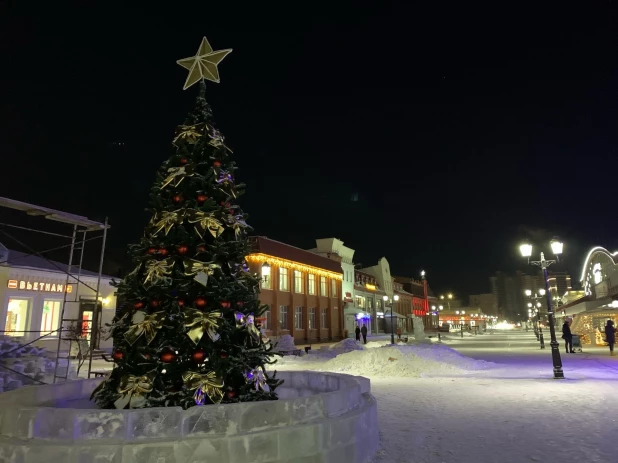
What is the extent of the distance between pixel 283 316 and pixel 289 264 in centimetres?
453

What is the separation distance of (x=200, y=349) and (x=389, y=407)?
583 centimetres

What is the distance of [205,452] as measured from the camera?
4254 mm

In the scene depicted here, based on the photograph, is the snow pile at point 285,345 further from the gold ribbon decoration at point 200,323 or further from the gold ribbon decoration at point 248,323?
the gold ribbon decoration at point 200,323

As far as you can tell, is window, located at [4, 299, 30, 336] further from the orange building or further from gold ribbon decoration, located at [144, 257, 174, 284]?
gold ribbon decoration, located at [144, 257, 174, 284]

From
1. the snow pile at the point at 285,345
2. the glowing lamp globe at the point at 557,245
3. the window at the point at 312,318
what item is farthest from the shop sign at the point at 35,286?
the window at the point at 312,318

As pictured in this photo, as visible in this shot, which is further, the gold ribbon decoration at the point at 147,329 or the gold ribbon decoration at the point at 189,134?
the gold ribbon decoration at the point at 189,134

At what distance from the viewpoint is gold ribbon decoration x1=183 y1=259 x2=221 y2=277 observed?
527cm

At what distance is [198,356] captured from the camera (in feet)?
16.6

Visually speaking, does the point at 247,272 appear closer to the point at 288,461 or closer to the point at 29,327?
the point at 288,461

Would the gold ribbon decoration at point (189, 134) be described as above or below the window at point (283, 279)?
below

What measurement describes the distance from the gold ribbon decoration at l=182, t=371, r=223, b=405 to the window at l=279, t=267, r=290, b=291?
1237 inches

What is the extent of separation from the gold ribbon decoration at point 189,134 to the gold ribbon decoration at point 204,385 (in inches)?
123

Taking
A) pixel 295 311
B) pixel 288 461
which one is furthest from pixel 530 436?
pixel 295 311

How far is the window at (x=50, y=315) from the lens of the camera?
2212cm
